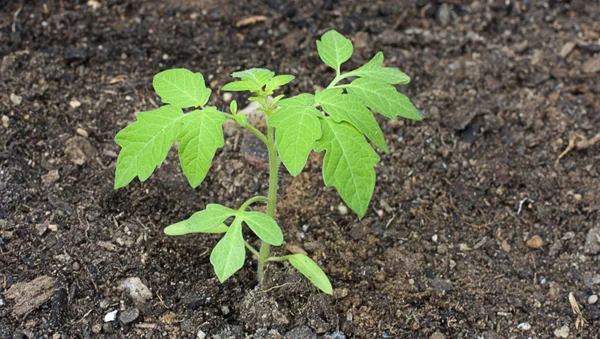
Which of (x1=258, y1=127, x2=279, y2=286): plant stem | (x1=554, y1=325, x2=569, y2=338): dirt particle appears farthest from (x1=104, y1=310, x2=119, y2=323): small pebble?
(x1=554, y1=325, x2=569, y2=338): dirt particle

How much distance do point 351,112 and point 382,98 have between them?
0.19 m

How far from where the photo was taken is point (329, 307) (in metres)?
2.89

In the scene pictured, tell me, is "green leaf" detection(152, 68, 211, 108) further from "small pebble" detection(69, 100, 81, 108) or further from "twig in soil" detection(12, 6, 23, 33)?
"twig in soil" detection(12, 6, 23, 33)

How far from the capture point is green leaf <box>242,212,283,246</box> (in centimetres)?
233

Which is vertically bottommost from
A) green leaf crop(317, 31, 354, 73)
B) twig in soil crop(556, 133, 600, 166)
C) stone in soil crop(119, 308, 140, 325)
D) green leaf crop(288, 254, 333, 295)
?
twig in soil crop(556, 133, 600, 166)

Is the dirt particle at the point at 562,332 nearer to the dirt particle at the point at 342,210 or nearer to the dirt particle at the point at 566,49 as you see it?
the dirt particle at the point at 342,210

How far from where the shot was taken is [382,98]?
241cm

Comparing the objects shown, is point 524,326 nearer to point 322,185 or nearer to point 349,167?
point 322,185

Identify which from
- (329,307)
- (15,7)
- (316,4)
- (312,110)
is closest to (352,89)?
(312,110)

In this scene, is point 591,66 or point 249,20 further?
point 249,20

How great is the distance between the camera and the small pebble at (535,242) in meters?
3.33

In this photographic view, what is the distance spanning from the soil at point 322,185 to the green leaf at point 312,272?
0.22 meters

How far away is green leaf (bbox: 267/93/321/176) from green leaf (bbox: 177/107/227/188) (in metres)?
0.20

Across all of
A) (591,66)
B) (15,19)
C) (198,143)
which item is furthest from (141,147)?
(591,66)
